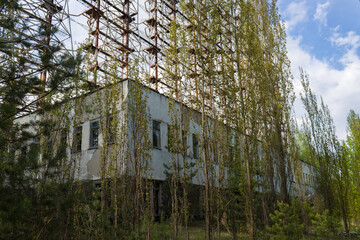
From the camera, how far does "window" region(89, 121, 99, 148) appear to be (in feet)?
44.9

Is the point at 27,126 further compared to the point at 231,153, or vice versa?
the point at 231,153

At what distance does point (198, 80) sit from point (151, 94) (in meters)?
7.19

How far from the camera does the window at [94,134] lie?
13.7 meters

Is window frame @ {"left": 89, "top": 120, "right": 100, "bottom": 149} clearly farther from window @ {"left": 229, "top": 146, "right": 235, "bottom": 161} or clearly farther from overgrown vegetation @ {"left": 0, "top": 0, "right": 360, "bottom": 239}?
window @ {"left": 229, "top": 146, "right": 235, "bottom": 161}

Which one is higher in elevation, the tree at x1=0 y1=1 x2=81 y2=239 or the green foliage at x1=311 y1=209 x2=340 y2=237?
the tree at x1=0 y1=1 x2=81 y2=239

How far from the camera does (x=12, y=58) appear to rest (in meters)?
5.41

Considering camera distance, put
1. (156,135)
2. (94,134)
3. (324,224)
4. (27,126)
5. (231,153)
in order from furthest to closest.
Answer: (156,135), (94,134), (324,224), (231,153), (27,126)

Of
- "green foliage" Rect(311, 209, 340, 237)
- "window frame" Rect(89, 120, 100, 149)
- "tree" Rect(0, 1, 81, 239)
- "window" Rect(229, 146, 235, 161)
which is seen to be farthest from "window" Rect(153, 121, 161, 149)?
"tree" Rect(0, 1, 81, 239)

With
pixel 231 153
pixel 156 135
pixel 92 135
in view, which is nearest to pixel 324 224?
pixel 231 153

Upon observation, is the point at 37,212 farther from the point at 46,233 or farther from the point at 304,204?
the point at 304,204

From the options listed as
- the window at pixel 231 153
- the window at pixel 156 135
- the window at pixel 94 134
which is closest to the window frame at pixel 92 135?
the window at pixel 94 134

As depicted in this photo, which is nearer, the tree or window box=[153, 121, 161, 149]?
the tree

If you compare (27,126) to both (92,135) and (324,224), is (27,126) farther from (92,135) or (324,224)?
(324,224)

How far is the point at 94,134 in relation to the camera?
13.9 m
